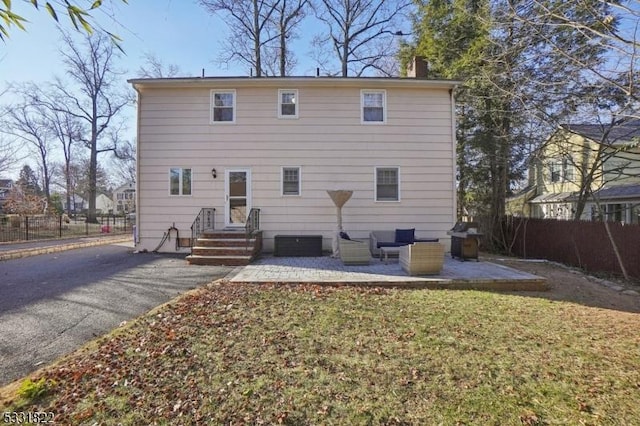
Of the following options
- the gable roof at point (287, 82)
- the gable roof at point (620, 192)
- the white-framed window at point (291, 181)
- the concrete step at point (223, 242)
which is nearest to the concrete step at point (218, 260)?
the concrete step at point (223, 242)

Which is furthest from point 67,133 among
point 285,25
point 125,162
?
point 285,25

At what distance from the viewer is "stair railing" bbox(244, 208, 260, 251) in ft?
30.8

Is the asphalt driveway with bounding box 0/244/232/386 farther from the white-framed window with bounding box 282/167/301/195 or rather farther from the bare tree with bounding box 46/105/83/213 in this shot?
the bare tree with bounding box 46/105/83/213

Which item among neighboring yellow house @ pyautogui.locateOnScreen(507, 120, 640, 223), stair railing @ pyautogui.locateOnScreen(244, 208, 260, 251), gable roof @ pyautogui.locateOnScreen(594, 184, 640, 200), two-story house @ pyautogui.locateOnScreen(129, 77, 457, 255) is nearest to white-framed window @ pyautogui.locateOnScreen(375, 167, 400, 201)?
two-story house @ pyautogui.locateOnScreen(129, 77, 457, 255)

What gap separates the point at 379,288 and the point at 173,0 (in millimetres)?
5525

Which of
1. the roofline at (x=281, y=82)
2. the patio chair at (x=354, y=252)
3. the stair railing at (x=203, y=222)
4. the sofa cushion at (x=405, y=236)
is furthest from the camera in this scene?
the roofline at (x=281, y=82)

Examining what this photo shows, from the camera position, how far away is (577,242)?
10219 millimetres

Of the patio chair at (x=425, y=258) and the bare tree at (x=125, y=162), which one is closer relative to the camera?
the patio chair at (x=425, y=258)

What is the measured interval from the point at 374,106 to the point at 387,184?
8.82ft

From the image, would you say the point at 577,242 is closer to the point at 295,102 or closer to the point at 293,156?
the point at 293,156

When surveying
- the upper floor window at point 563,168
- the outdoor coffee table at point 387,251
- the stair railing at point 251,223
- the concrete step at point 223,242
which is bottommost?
the outdoor coffee table at point 387,251

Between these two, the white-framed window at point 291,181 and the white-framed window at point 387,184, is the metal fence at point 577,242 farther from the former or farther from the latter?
the white-framed window at point 291,181

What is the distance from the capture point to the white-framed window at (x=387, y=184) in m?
10.9

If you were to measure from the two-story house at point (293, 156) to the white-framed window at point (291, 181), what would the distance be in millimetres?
33
